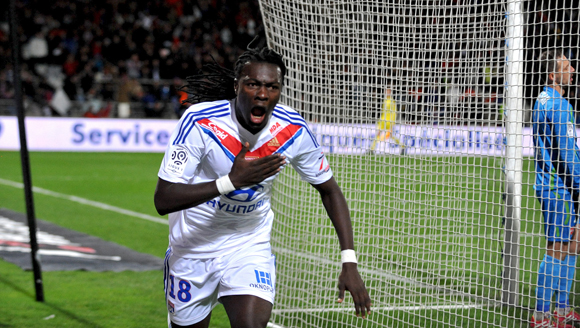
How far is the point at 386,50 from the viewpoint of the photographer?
5.06 metres

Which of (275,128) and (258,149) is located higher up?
(275,128)

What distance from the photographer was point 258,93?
3.46 m

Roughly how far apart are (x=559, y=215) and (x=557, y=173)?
1.34 ft

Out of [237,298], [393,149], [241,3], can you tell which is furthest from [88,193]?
[241,3]

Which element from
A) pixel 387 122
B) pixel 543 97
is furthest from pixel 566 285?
pixel 387 122

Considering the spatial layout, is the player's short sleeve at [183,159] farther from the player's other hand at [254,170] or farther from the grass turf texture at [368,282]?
the grass turf texture at [368,282]

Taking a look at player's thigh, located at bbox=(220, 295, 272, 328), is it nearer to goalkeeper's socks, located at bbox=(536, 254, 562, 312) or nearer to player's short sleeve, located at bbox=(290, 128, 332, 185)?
player's short sleeve, located at bbox=(290, 128, 332, 185)

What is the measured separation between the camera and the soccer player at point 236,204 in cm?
347

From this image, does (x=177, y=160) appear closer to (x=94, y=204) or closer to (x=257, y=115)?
(x=257, y=115)

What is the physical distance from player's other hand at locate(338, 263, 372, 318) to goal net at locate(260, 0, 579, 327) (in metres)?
1.52

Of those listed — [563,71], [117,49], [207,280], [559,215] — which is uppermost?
[117,49]

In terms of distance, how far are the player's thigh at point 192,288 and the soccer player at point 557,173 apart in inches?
92.3

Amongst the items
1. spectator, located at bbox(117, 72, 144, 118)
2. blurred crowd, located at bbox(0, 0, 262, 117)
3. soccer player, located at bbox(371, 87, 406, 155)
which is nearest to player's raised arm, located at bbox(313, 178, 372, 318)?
soccer player, located at bbox(371, 87, 406, 155)

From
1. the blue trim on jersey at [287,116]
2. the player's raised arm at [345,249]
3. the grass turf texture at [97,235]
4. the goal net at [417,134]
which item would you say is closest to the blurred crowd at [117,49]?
the grass turf texture at [97,235]
